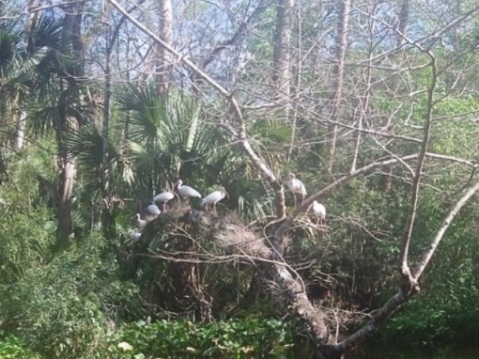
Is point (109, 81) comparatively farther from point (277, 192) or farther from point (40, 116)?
point (277, 192)

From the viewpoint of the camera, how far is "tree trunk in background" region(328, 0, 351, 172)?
7.74m

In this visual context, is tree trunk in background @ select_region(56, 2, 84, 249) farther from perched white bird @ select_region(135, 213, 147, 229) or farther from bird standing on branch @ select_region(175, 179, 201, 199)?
bird standing on branch @ select_region(175, 179, 201, 199)

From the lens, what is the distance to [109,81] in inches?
401

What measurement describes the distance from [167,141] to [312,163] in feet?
7.72

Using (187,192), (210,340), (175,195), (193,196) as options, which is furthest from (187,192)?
(210,340)

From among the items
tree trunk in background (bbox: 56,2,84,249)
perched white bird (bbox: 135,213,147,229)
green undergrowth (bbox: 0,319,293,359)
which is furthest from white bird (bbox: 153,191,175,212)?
tree trunk in background (bbox: 56,2,84,249)

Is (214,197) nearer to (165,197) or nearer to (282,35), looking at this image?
(165,197)

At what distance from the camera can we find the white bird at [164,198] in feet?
29.5

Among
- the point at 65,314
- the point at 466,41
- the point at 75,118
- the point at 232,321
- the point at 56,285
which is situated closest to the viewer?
the point at 65,314

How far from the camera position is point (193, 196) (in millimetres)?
9227

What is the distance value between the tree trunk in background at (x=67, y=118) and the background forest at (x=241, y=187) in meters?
0.03

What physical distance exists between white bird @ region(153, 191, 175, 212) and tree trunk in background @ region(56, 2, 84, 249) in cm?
177

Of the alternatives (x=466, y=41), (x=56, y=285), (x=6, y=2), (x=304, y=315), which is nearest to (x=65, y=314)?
(x=56, y=285)

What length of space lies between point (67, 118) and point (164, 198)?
2920 millimetres
